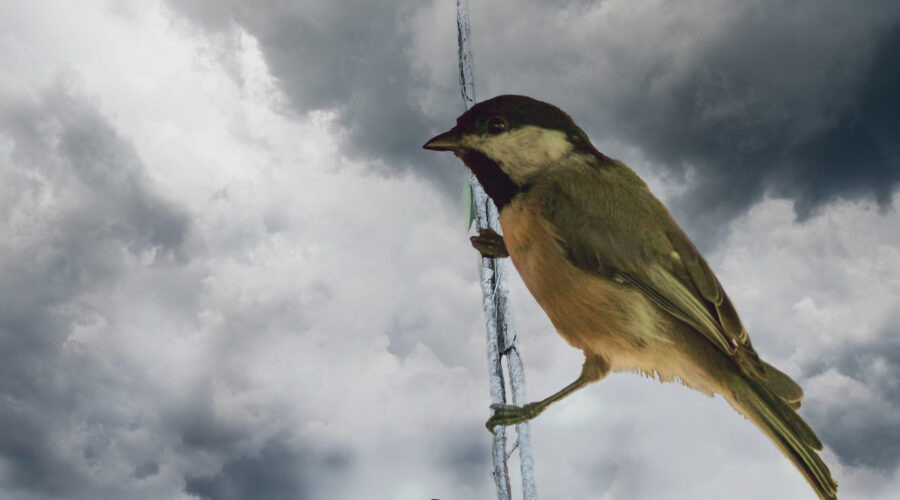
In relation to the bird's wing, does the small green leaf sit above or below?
above

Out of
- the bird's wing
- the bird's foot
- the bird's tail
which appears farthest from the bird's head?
the bird's tail

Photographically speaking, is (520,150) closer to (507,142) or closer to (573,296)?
(507,142)

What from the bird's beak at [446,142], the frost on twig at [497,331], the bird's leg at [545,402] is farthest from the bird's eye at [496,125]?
the bird's leg at [545,402]

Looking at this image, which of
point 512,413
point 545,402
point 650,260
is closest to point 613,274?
point 650,260

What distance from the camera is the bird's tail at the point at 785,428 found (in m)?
1.68

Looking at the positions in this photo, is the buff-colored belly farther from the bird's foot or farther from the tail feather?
the bird's foot

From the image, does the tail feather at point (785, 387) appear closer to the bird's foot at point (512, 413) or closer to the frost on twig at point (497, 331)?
the bird's foot at point (512, 413)

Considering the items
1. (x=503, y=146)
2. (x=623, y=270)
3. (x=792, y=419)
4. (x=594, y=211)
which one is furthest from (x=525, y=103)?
(x=792, y=419)

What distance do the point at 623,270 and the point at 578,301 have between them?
0.15 metres

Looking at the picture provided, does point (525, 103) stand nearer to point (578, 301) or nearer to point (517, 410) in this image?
point (578, 301)

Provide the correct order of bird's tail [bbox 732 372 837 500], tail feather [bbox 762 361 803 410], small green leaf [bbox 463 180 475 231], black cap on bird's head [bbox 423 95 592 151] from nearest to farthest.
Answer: bird's tail [bbox 732 372 837 500] < tail feather [bbox 762 361 803 410] < black cap on bird's head [bbox 423 95 592 151] < small green leaf [bbox 463 180 475 231]

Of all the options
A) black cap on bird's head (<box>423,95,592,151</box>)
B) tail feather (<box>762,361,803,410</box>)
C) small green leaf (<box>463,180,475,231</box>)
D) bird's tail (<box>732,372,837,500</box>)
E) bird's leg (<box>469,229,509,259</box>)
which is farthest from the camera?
small green leaf (<box>463,180,475,231</box>)

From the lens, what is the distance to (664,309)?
1.86 meters

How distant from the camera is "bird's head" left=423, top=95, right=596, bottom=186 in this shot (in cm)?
206
